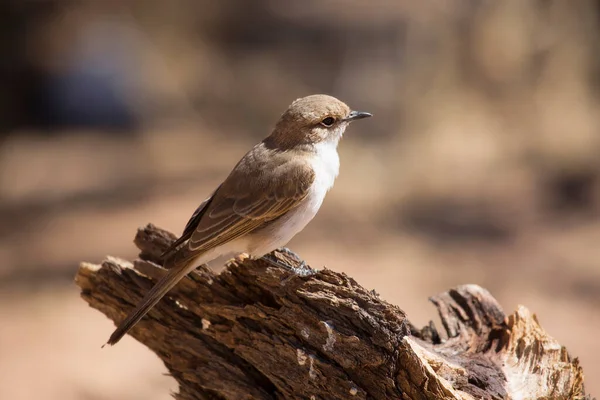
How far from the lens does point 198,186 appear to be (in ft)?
35.8

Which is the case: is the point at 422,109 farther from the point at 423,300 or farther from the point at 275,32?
the point at 423,300

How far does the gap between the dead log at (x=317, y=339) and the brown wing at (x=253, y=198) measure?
25 cm

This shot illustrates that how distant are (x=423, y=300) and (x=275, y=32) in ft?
24.6

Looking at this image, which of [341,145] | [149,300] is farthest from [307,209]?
[341,145]

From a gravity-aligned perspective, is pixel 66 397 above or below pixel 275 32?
below

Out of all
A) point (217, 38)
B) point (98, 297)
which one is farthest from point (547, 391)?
point (217, 38)

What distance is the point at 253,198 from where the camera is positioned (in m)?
4.52

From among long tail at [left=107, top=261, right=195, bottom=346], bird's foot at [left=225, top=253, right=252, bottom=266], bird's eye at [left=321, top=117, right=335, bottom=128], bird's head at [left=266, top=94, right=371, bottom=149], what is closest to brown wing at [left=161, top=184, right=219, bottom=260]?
long tail at [left=107, top=261, right=195, bottom=346]

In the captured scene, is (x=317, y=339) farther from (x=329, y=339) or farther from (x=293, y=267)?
(x=293, y=267)

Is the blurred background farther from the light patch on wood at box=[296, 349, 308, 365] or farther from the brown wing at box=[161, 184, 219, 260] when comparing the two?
the light patch on wood at box=[296, 349, 308, 365]

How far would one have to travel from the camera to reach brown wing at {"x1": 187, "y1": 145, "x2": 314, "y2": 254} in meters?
4.39

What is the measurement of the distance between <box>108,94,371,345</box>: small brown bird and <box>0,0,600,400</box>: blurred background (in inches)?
103

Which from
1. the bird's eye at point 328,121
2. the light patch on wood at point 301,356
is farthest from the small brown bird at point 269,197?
the light patch on wood at point 301,356

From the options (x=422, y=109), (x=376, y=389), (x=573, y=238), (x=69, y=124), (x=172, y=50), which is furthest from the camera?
(x=172, y=50)
